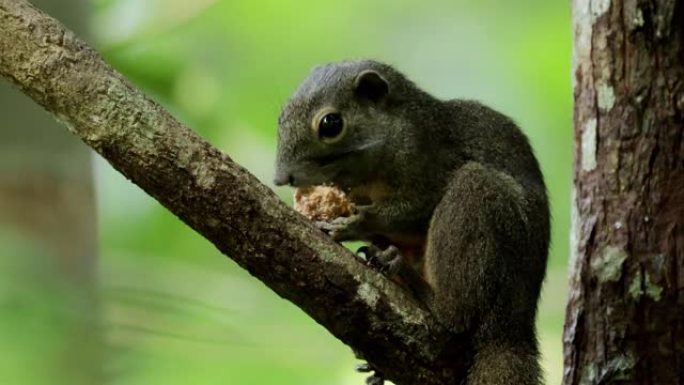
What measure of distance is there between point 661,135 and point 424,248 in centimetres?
128

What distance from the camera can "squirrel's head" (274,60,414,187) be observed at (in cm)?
471

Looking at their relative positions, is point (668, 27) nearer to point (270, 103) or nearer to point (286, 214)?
point (286, 214)

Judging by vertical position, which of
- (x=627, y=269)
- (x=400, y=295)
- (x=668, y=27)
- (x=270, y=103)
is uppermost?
(x=270, y=103)

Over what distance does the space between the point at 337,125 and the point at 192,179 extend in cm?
123

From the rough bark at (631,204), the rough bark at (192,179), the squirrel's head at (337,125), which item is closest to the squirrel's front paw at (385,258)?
the rough bark at (192,179)

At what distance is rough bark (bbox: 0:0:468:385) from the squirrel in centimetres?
39

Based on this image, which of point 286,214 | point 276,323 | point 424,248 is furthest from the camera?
point 276,323

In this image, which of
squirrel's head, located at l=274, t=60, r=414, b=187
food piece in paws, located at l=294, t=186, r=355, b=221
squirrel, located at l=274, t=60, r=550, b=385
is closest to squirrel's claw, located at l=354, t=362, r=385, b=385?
squirrel, located at l=274, t=60, r=550, b=385

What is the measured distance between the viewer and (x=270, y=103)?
23.4 feet

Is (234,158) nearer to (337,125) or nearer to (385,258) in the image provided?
(337,125)

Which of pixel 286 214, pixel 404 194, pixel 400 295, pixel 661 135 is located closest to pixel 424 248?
pixel 404 194

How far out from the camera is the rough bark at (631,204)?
3.50 meters

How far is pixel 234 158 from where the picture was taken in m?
6.72

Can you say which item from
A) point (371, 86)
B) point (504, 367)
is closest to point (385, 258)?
point (504, 367)
